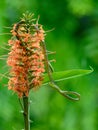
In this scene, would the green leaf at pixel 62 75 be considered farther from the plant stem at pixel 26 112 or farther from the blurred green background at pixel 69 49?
the blurred green background at pixel 69 49

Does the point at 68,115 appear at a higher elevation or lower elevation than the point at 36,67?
lower

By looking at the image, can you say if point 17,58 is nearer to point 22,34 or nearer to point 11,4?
point 22,34

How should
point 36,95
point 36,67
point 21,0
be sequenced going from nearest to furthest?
1. point 36,67
2. point 21,0
3. point 36,95

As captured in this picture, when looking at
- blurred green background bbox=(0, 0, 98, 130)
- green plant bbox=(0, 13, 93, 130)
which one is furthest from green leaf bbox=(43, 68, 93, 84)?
blurred green background bbox=(0, 0, 98, 130)

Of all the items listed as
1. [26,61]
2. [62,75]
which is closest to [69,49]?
[62,75]

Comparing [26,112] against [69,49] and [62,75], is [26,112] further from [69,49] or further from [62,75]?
[69,49]

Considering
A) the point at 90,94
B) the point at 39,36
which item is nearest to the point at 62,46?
the point at 90,94

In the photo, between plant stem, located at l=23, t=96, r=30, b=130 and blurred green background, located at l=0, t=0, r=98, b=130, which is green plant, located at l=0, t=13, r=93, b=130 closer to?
plant stem, located at l=23, t=96, r=30, b=130

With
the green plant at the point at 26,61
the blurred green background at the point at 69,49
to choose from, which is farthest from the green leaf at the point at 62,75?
the blurred green background at the point at 69,49
